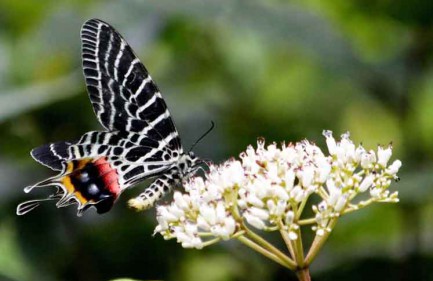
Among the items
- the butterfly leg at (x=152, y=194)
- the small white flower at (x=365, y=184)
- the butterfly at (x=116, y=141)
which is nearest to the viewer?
the small white flower at (x=365, y=184)

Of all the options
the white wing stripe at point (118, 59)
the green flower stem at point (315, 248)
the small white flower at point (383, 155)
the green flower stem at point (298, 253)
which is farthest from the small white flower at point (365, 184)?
the white wing stripe at point (118, 59)

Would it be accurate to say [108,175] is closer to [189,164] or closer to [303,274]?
[189,164]

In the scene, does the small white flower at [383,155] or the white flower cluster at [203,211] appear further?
the small white flower at [383,155]

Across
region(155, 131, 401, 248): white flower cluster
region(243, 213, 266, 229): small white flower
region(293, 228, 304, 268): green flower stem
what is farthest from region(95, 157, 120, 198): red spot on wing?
region(293, 228, 304, 268): green flower stem

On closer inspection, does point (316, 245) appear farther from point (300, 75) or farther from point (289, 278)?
point (300, 75)

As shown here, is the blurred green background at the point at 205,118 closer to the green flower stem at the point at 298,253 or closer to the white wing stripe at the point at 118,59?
the white wing stripe at the point at 118,59

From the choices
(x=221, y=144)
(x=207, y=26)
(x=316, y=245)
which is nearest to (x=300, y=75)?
(x=207, y=26)

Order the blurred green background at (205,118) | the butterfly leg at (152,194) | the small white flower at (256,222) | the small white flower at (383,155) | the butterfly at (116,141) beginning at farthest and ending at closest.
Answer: the blurred green background at (205,118) → the butterfly at (116,141) → the butterfly leg at (152,194) → the small white flower at (383,155) → the small white flower at (256,222)
